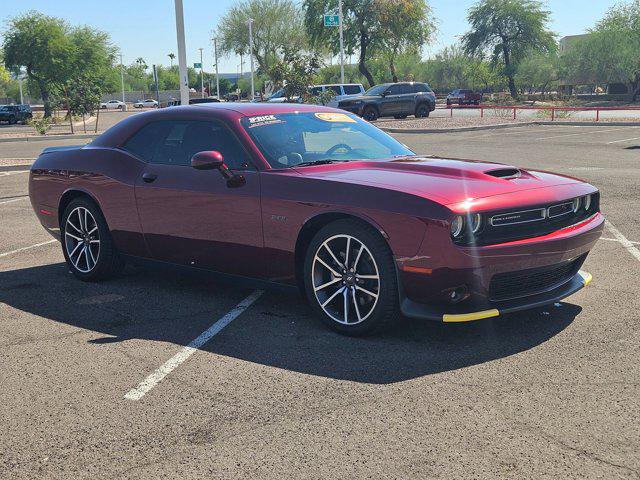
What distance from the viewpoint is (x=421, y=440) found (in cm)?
332

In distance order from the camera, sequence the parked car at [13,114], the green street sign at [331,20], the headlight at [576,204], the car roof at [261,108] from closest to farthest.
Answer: the headlight at [576,204]
the car roof at [261,108]
the green street sign at [331,20]
the parked car at [13,114]

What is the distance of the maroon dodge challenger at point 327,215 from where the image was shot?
438 centimetres

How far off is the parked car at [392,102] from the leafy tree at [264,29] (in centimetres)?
3640

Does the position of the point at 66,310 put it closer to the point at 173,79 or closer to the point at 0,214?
the point at 0,214

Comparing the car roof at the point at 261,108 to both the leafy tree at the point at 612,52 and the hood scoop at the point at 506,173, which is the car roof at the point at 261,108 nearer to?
the hood scoop at the point at 506,173

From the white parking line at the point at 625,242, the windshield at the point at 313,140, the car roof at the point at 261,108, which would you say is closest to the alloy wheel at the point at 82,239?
the car roof at the point at 261,108

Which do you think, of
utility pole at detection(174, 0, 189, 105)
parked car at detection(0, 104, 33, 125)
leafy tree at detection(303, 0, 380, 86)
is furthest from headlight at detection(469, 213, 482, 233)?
leafy tree at detection(303, 0, 380, 86)

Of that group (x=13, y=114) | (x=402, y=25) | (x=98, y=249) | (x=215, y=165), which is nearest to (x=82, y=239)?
(x=98, y=249)

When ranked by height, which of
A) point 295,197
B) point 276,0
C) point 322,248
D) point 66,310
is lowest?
point 66,310

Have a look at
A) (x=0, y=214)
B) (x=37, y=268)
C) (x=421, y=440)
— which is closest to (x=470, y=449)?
(x=421, y=440)

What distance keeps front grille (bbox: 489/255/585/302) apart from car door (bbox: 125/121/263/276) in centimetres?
167

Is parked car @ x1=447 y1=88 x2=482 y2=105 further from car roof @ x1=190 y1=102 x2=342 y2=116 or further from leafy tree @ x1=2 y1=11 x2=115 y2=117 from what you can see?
car roof @ x1=190 y1=102 x2=342 y2=116

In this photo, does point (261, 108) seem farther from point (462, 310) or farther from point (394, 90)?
point (394, 90)

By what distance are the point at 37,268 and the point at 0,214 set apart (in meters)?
3.73
